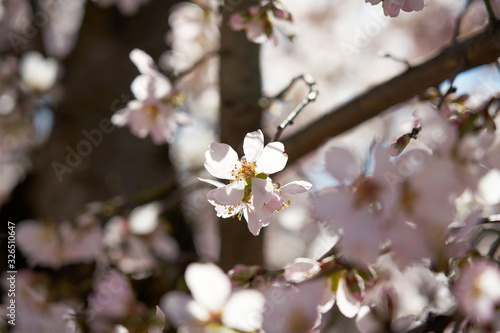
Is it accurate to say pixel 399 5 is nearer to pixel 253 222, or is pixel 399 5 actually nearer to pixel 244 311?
pixel 253 222

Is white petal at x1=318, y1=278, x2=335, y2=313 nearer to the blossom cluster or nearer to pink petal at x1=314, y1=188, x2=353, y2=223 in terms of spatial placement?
pink petal at x1=314, y1=188, x2=353, y2=223

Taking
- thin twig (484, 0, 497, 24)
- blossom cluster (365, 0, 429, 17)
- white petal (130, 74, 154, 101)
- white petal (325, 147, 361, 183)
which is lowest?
white petal (130, 74, 154, 101)

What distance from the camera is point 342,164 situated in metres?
0.50

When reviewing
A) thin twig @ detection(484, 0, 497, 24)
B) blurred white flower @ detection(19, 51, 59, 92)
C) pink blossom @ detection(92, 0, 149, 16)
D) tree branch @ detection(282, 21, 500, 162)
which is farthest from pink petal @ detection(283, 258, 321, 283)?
pink blossom @ detection(92, 0, 149, 16)

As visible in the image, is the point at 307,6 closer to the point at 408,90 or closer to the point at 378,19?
the point at 378,19

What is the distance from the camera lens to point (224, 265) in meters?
1.26

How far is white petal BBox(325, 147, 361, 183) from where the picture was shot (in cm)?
49

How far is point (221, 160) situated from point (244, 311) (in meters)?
0.21

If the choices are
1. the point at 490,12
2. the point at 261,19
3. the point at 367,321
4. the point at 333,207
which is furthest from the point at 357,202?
the point at 261,19

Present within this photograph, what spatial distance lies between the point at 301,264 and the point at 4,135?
1.63 m

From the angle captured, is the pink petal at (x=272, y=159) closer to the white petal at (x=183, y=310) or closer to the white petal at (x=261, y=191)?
the white petal at (x=261, y=191)

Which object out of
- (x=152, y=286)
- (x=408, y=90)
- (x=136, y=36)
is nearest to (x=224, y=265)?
(x=152, y=286)

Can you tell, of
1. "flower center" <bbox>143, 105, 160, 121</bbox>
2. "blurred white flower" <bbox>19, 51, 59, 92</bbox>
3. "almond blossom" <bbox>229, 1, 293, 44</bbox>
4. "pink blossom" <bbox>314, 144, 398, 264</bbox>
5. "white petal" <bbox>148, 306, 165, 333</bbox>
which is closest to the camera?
"pink blossom" <bbox>314, 144, 398, 264</bbox>

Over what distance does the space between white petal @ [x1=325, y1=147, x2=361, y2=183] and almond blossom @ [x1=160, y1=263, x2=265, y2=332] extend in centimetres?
17
